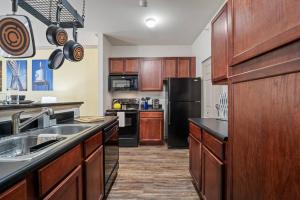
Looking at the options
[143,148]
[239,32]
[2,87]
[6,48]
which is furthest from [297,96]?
[2,87]

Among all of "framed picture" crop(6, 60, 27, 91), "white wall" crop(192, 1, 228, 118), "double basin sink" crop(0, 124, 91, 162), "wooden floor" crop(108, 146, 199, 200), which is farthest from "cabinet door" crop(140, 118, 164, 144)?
"framed picture" crop(6, 60, 27, 91)

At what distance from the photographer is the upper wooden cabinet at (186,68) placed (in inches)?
213

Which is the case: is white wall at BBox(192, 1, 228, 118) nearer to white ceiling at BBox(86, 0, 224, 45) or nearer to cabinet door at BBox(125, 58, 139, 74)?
white ceiling at BBox(86, 0, 224, 45)

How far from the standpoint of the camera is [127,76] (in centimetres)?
534

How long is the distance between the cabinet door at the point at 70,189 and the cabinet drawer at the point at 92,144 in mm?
186

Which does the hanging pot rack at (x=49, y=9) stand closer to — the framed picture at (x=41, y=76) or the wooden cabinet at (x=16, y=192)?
the wooden cabinet at (x=16, y=192)

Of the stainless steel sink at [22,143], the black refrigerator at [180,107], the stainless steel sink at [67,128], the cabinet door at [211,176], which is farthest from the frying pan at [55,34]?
the black refrigerator at [180,107]

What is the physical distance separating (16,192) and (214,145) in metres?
1.46

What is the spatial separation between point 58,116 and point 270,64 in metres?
2.40

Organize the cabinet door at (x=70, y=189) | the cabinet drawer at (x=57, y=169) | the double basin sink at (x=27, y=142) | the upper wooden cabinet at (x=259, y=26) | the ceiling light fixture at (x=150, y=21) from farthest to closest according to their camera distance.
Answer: the ceiling light fixture at (x=150, y=21), the double basin sink at (x=27, y=142), the cabinet door at (x=70, y=189), the cabinet drawer at (x=57, y=169), the upper wooden cabinet at (x=259, y=26)

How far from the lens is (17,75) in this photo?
577 cm

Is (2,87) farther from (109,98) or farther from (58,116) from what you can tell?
(58,116)

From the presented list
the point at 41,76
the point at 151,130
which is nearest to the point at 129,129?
the point at 151,130

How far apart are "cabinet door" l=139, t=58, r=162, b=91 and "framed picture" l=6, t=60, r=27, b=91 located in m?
3.18
